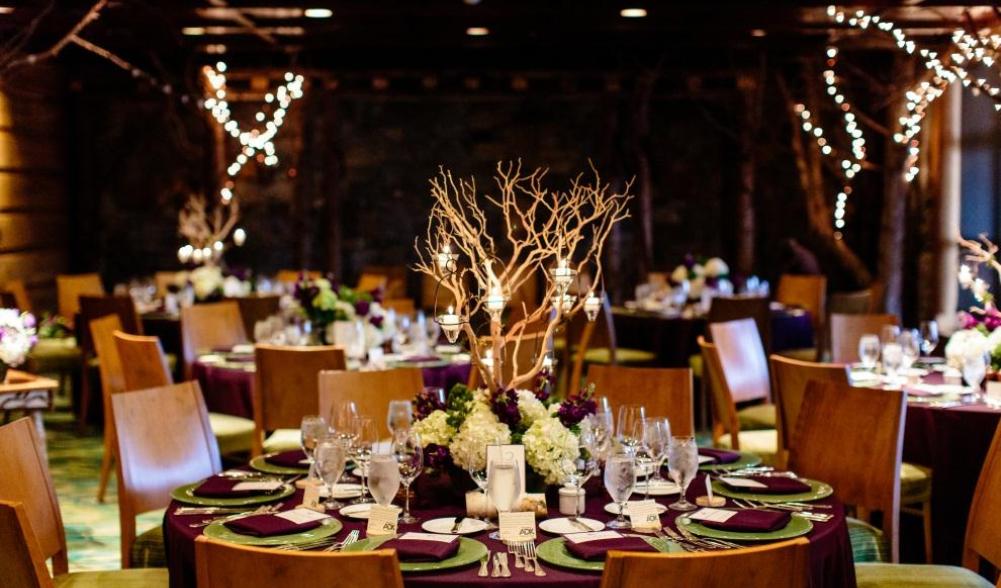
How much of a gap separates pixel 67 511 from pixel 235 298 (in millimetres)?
2632

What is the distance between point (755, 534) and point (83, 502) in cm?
451

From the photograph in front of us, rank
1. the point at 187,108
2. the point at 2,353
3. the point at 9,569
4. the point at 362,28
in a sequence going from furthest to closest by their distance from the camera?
the point at 187,108 < the point at 362,28 < the point at 2,353 < the point at 9,569

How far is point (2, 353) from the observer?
5.14 metres

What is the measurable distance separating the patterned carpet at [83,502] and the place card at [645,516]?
2954 millimetres

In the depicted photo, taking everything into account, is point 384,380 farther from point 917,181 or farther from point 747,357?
point 917,181

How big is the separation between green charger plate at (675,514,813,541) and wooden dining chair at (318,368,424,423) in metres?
1.81

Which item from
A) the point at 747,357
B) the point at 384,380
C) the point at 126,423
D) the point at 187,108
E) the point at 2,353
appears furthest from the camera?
the point at 187,108

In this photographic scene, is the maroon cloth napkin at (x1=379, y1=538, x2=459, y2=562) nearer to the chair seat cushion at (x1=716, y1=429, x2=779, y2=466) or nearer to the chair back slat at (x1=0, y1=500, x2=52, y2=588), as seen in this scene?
the chair back slat at (x1=0, y1=500, x2=52, y2=588)

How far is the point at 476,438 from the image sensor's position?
9.78 feet

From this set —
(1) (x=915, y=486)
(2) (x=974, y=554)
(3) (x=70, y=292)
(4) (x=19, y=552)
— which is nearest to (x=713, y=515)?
(2) (x=974, y=554)

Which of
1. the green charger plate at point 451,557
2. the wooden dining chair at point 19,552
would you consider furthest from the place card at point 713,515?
the wooden dining chair at point 19,552

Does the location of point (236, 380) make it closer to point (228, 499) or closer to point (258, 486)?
point (258, 486)

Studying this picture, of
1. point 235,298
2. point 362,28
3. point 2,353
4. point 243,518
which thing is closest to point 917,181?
point 362,28

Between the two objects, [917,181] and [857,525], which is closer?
[857,525]
